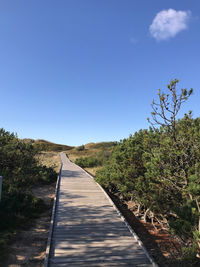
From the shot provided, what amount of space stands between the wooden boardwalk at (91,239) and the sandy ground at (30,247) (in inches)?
23.4

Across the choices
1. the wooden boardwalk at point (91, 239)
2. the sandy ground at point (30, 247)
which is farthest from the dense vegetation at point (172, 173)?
the sandy ground at point (30, 247)

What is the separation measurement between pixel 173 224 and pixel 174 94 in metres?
2.95

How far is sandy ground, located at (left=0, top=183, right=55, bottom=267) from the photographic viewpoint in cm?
485

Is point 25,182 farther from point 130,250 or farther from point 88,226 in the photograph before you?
point 130,250

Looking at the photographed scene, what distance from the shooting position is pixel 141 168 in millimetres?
8609

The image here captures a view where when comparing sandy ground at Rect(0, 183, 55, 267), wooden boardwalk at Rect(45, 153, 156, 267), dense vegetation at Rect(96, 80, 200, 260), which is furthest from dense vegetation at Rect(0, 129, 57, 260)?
dense vegetation at Rect(96, 80, 200, 260)

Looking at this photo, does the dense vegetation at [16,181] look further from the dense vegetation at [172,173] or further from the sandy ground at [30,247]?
the dense vegetation at [172,173]

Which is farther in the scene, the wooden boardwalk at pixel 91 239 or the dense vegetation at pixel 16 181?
the dense vegetation at pixel 16 181

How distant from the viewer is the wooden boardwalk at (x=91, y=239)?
4.37 m

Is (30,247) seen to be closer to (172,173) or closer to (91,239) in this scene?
(91,239)

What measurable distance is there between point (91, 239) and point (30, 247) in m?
1.99

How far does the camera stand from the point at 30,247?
568 cm

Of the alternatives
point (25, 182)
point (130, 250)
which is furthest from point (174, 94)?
point (25, 182)

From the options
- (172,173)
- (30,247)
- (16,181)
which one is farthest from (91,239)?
(16,181)
